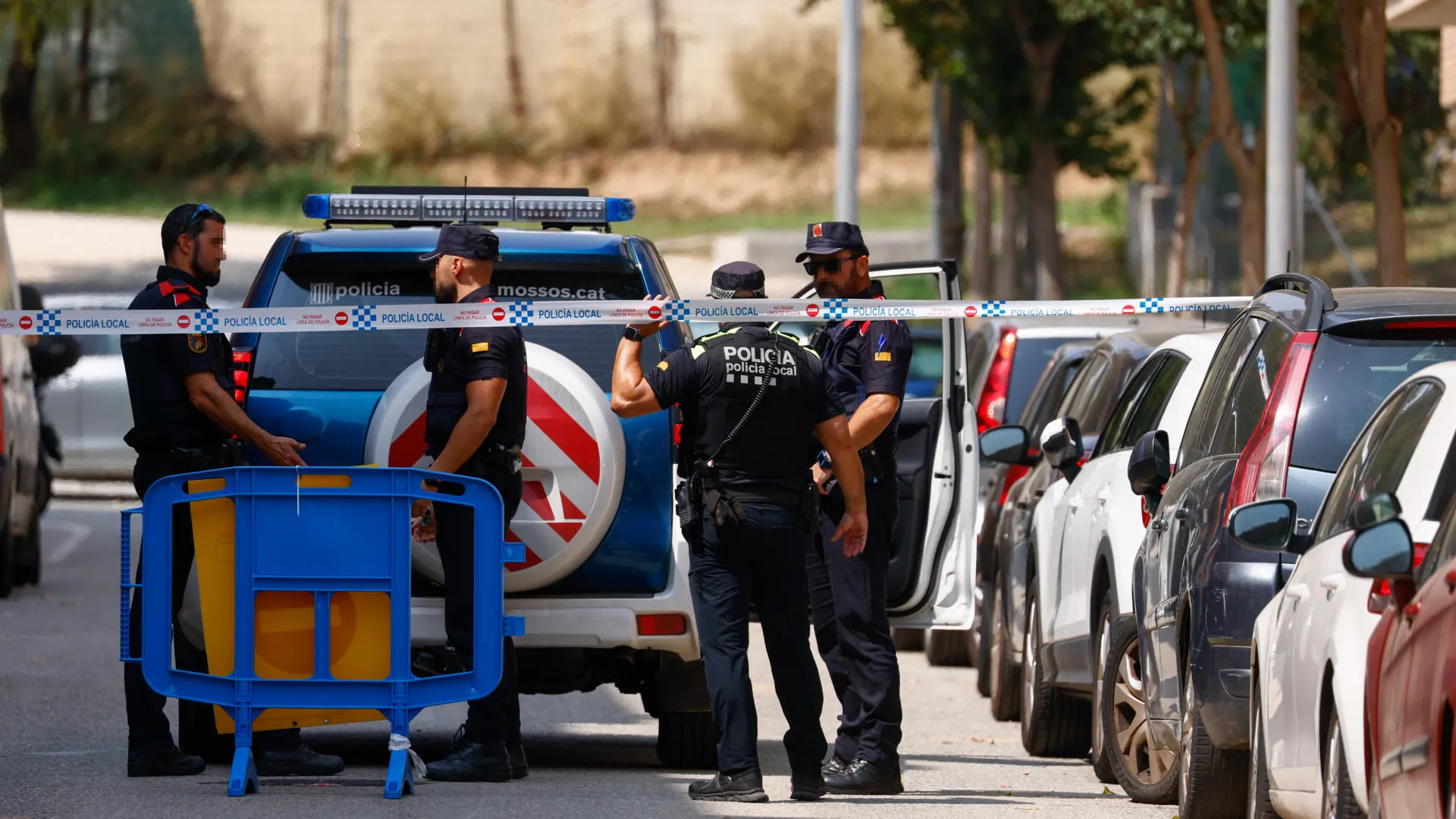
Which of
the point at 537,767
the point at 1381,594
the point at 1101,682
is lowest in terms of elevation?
the point at 537,767

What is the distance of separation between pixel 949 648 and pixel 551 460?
6.01m

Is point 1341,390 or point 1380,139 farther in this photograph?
point 1380,139

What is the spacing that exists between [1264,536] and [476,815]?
8.88ft

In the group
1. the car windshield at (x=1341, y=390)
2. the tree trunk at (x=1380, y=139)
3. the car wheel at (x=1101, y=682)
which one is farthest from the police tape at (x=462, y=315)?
the tree trunk at (x=1380, y=139)

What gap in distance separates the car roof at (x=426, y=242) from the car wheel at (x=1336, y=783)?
3852 mm

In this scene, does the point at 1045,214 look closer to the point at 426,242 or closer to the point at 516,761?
the point at 426,242

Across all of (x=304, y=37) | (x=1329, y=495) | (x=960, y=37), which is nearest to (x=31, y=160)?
(x=304, y=37)

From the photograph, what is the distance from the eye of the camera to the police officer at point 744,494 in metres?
8.12

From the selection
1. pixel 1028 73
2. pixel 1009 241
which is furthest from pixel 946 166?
pixel 1009 241

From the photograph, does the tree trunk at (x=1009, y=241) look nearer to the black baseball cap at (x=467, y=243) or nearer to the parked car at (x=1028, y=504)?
the parked car at (x=1028, y=504)

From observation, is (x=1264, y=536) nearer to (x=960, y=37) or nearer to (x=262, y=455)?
(x=262, y=455)

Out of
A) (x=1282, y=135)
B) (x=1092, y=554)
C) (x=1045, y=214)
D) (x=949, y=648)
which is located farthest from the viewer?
(x=1045, y=214)

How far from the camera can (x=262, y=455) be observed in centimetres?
864

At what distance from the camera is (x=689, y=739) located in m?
9.17
